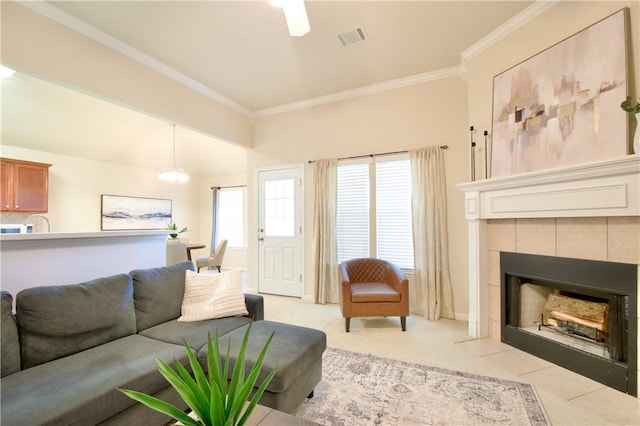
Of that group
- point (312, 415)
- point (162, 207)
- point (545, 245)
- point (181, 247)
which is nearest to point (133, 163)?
point (162, 207)

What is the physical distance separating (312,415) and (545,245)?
2.37 m

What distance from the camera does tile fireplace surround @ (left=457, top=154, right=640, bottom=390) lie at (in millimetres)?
1942

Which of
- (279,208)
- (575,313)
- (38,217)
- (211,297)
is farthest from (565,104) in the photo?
(38,217)

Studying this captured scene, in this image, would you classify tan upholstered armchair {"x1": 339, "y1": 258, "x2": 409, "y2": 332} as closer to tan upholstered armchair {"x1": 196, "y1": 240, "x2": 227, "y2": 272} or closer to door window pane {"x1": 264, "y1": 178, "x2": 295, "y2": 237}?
door window pane {"x1": 264, "y1": 178, "x2": 295, "y2": 237}

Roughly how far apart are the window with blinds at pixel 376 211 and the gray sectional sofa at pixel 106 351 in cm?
214

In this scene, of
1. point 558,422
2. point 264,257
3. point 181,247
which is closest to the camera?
point 558,422

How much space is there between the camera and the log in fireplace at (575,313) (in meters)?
1.98

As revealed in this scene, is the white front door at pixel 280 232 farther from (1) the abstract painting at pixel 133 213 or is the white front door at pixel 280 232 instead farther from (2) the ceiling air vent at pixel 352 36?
(1) the abstract painting at pixel 133 213

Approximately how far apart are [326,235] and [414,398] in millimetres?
2506

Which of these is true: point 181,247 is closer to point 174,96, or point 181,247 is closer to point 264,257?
point 264,257

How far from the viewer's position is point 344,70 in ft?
11.6

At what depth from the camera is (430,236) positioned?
3535 mm

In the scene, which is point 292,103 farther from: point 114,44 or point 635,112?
point 635,112

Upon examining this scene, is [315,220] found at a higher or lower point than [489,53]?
lower
